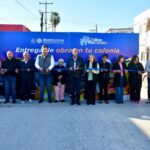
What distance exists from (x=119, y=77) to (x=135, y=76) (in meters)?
0.64

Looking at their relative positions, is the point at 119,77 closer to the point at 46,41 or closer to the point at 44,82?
the point at 44,82

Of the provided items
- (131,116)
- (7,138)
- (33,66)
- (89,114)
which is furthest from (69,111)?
(7,138)

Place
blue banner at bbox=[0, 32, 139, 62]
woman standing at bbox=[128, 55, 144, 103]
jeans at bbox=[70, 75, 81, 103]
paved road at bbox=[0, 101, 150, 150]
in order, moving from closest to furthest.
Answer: paved road at bbox=[0, 101, 150, 150] < jeans at bbox=[70, 75, 81, 103] < woman standing at bbox=[128, 55, 144, 103] < blue banner at bbox=[0, 32, 139, 62]

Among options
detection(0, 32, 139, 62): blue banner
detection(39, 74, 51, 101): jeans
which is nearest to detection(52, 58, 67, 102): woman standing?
detection(39, 74, 51, 101): jeans

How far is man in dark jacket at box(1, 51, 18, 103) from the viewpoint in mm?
15539

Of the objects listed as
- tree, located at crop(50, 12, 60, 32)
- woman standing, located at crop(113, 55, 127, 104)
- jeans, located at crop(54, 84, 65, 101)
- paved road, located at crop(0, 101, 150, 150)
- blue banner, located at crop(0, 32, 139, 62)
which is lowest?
paved road, located at crop(0, 101, 150, 150)

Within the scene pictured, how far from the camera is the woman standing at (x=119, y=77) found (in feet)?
52.1

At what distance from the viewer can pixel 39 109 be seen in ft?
45.6

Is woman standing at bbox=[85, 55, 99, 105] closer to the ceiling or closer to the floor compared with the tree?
closer to the floor

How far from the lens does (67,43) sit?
1684cm

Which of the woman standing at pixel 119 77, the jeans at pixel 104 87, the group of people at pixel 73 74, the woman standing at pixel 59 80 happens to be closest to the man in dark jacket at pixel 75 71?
the group of people at pixel 73 74

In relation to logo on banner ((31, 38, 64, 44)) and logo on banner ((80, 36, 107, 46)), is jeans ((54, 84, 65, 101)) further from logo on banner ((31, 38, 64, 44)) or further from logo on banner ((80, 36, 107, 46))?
logo on banner ((80, 36, 107, 46))

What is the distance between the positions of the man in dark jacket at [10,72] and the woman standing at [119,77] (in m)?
3.41

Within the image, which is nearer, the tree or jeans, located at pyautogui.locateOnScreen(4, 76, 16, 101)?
jeans, located at pyautogui.locateOnScreen(4, 76, 16, 101)
